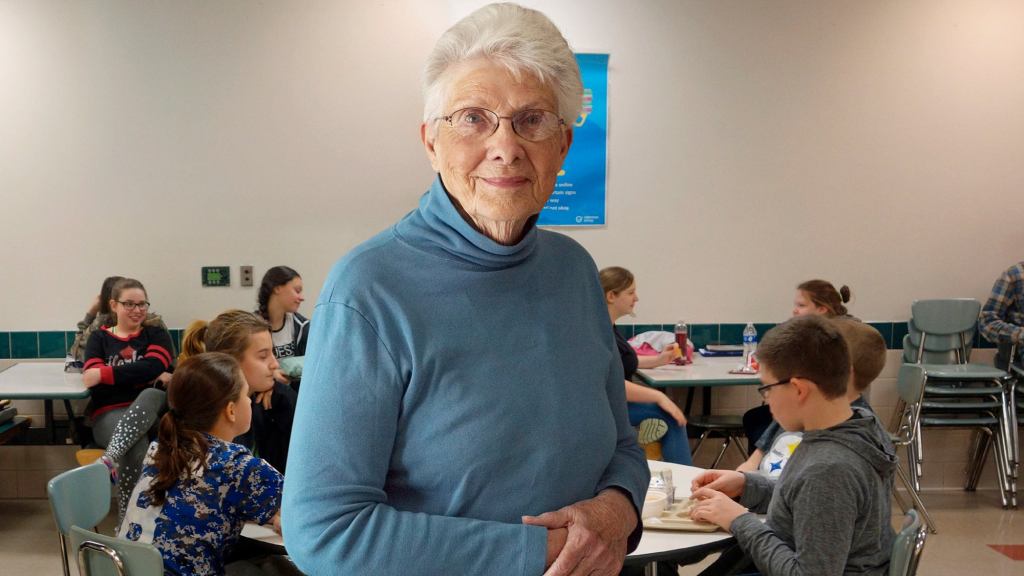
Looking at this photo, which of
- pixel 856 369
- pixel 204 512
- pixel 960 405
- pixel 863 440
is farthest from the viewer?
→ pixel 960 405

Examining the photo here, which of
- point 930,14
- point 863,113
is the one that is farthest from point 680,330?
point 930,14

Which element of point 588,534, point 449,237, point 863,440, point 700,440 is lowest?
point 700,440

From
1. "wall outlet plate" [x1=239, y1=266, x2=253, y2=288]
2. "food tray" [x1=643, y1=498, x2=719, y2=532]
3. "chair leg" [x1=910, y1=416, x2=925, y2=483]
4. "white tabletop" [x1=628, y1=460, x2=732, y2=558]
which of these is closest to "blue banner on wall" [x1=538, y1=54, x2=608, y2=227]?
"wall outlet plate" [x1=239, y1=266, x2=253, y2=288]

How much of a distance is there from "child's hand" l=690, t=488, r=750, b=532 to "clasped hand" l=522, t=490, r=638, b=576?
129 cm

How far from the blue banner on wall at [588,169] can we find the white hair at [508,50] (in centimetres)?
451

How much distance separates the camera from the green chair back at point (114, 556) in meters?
2.18

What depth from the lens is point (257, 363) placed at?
3.54m

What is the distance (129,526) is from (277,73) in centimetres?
367

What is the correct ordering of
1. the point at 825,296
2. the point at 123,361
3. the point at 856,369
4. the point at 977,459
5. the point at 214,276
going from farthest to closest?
the point at 977,459
the point at 214,276
the point at 825,296
the point at 123,361
the point at 856,369

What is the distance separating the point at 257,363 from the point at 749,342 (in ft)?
10.3

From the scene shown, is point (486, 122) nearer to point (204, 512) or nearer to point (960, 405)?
point (204, 512)

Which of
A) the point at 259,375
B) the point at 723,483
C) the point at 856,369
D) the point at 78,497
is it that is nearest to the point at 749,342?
Result: the point at 856,369

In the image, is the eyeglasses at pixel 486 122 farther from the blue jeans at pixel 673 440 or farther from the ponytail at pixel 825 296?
the ponytail at pixel 825 296

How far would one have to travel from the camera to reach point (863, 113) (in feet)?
19.2
